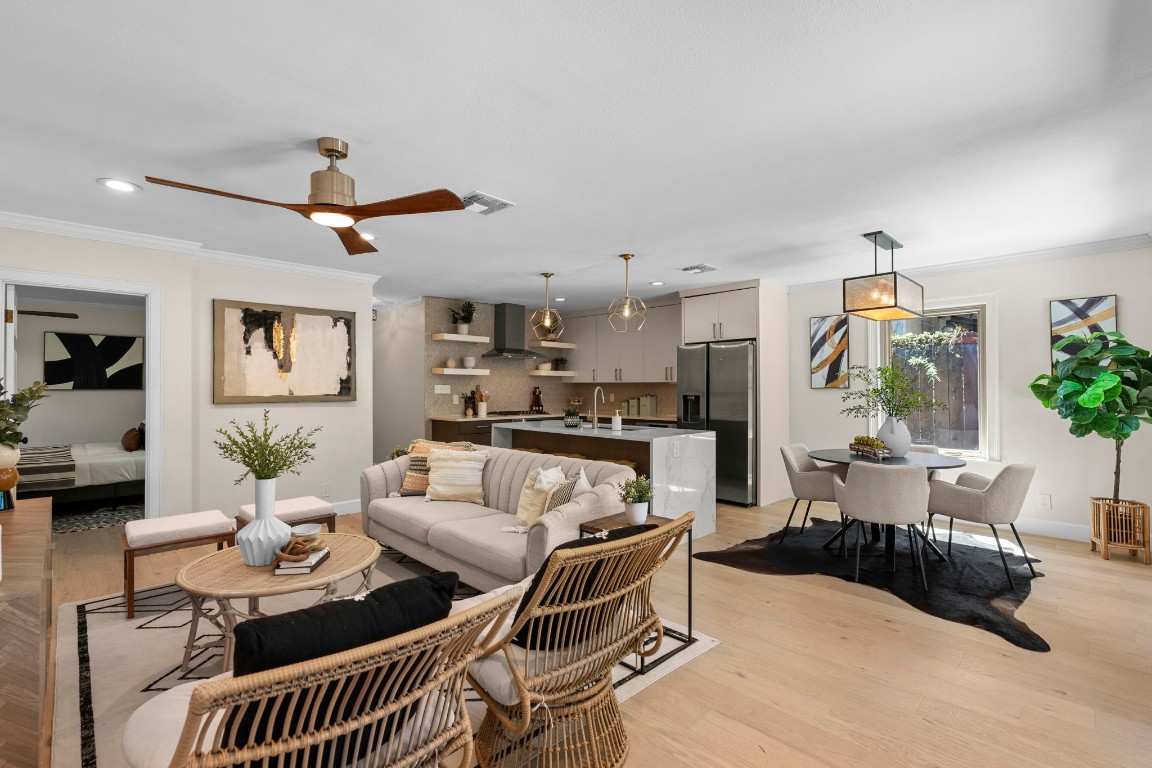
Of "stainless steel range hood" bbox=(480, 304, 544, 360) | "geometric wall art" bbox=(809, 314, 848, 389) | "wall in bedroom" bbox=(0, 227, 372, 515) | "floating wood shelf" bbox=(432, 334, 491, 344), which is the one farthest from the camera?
"stainless steel range hood" bbox=(480, 304, 544, 360)

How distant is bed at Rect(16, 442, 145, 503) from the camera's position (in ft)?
16.9

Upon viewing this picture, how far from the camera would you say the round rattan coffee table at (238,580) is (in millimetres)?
2307

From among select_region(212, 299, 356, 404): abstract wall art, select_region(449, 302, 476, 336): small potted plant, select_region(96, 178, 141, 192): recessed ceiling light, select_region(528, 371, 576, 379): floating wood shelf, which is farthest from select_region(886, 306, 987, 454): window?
select_region(96, 178, 141, 192): recessed ceiling light

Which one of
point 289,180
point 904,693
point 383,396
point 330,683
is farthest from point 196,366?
point 904,693

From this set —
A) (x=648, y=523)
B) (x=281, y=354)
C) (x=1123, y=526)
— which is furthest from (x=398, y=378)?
(x=1123, y=526)

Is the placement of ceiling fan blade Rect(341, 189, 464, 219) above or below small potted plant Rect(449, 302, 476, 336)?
below

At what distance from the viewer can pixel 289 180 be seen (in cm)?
307

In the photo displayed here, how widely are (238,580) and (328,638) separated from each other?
159 cm

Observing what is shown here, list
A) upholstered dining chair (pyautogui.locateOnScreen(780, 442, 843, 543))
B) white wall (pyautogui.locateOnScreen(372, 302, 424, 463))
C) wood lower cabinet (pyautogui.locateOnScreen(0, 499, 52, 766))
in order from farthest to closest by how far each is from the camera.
Result: white wall (pyautogui.locateOnScreen(372, 302, 424, 463)) → upholstered dining chair (pyautogui.locateOnScreen(780, 442, 843, 543)) → wood lower cabinet (pyautogui.locateOnScreen(0, 499, 52, 766))

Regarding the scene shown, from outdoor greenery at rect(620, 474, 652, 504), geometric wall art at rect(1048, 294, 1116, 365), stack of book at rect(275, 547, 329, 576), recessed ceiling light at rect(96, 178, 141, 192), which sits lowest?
stack of book at rect(275, 547, 329, 576)

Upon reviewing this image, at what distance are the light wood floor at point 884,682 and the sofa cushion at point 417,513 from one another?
139cm

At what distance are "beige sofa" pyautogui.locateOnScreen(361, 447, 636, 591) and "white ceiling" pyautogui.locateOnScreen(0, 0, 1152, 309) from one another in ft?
5.67

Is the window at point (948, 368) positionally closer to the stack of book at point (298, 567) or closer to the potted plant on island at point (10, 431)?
the stack of book at point (298, 567)

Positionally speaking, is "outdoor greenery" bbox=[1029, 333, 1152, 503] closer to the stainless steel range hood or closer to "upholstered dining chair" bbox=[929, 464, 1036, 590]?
"upholstered dining chair" bbox=[929, 464, 1036, 590]
